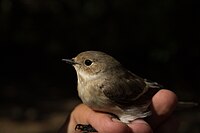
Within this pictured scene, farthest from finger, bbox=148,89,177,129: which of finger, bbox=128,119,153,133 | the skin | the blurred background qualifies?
the blurred background

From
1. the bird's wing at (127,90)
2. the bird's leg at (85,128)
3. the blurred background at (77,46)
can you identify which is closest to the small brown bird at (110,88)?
the bird's wing at (127,90)

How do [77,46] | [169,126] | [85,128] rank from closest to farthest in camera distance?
[85,128] < [169,126] < [77,46]

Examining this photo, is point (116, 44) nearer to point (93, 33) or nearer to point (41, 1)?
point (93, 33)

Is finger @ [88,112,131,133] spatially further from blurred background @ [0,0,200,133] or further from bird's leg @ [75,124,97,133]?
blurred background @ [0,0,200,133]

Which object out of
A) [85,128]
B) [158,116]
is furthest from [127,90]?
[85,128]

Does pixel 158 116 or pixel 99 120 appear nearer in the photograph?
pixel 99 120

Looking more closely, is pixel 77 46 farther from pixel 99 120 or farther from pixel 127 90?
pixel 99 120

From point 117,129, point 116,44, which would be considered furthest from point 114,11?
point 117,129
